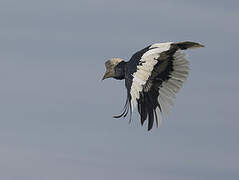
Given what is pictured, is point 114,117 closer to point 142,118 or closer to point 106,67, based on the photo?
point 142,118

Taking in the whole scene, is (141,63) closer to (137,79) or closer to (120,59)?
(137,79)

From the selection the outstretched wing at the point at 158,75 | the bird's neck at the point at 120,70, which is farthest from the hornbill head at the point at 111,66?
the outstretched wing at the point at 158,75

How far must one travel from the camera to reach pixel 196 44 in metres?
64.6

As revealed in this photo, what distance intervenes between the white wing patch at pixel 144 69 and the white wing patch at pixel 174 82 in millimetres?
992

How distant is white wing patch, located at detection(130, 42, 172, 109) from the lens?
61188 millimetres

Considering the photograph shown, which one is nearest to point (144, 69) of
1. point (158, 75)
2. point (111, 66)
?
point (158, 75)

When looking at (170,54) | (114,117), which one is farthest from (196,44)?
(114,117)

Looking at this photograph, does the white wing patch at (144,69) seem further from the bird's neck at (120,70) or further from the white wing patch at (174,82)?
the bird's neck at (120,70)

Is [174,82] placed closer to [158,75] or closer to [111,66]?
[158,75]

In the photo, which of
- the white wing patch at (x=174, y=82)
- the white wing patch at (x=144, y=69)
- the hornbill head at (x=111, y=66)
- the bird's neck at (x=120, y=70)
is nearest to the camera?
the white wing patch at (x=144, y=69)

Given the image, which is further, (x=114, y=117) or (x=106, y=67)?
(x=106, y=67)

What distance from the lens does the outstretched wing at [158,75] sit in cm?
6212

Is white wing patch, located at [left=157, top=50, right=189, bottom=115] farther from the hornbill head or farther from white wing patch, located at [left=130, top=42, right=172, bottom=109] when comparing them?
the hornbill head

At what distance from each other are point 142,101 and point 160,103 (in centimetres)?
137
